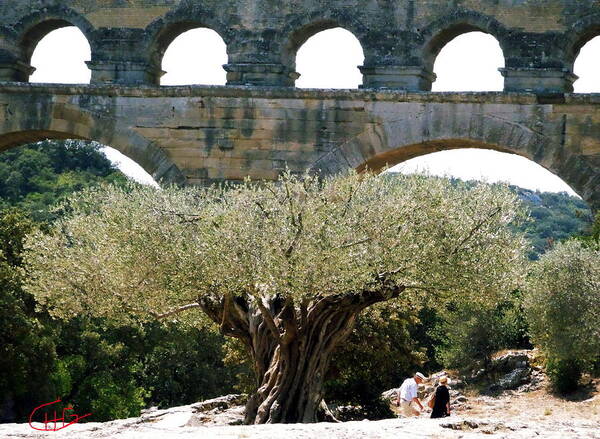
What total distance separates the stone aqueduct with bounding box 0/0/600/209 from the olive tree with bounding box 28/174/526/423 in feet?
3.54

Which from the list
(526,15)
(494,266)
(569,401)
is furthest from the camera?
(569,401)

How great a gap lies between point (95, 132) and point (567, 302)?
10.7 metres

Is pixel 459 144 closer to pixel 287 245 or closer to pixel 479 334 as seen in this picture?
pixel 287 245

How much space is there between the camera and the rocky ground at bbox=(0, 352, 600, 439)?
1395 cm

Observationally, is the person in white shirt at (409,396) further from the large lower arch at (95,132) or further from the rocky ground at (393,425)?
the large lower arch at (95,132)

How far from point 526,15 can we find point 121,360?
665 inches

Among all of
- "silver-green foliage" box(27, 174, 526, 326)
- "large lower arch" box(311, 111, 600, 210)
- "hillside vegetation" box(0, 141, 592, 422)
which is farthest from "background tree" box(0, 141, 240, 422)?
"large lower arch" box(311, 111, 600, 210)

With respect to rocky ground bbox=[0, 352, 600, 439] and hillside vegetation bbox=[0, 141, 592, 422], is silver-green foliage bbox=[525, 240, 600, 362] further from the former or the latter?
rocky ground bbox=[0, 352, 600, 439]

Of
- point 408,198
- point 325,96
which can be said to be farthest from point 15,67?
point 408,198

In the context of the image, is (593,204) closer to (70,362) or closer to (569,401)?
(569,401)

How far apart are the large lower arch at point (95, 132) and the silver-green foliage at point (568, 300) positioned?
926cm

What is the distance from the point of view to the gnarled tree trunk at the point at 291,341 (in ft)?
57.5

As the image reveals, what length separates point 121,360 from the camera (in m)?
33.3

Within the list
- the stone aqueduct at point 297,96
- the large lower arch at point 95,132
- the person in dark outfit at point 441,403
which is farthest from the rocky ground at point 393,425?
the stone aqueduct at point 297,96
